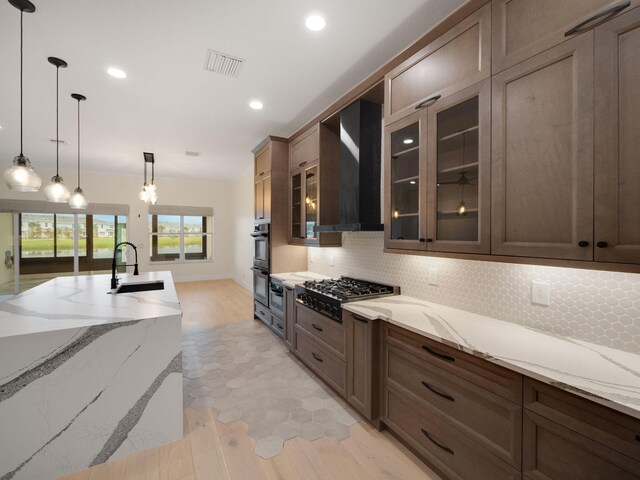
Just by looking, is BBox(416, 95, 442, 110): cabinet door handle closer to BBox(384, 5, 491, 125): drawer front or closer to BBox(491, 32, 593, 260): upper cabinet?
BBox(384, 5, 491, 125): drawer front

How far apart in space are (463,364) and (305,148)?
2.99m

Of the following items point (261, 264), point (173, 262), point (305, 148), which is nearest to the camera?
point (305, 148)

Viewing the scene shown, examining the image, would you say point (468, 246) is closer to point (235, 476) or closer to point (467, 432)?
point (467, 432)

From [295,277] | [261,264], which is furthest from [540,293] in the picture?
[261,264]

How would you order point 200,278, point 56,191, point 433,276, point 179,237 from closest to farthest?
point 433,276
point 56,191
point 179,237
point 200,278

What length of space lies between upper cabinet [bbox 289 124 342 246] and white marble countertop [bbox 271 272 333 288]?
1.51 ft

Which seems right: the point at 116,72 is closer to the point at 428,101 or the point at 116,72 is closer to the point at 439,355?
the point at 428,101

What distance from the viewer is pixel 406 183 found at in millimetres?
2172

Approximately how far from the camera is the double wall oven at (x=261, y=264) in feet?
13.7

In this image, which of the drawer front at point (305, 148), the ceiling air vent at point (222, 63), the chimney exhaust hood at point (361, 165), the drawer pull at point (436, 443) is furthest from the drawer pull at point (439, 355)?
the ceiling air vent at point (222, 63)

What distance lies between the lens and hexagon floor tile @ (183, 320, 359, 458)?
85.4 inches

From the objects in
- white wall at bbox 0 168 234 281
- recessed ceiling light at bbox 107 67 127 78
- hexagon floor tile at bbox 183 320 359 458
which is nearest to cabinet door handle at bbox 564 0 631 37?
hexagon floor tile at bbox 183 320 359 458

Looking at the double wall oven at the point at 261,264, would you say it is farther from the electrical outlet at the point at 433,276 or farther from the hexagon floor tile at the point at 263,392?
the electrical outlet at the point at 433,276

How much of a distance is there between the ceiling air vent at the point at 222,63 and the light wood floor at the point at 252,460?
3.01m
